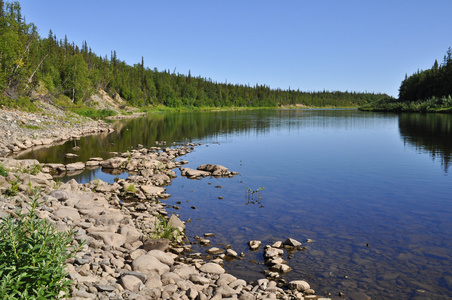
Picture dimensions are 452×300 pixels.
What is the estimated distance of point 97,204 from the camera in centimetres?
1638

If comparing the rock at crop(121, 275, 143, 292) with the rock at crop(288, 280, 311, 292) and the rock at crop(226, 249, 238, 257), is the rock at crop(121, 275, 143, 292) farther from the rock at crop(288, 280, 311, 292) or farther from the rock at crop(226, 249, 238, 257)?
the rock at crop(288, 280, 311, 292)

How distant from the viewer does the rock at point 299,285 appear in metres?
9.80

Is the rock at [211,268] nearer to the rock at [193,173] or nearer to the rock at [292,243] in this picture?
the rock at [292,243]

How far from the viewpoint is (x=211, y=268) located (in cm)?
1081

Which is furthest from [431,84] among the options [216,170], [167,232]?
[167,232]

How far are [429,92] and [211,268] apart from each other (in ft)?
510

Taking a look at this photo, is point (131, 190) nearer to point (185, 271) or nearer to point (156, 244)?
point (156, 244)

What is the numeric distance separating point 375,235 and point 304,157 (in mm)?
19509

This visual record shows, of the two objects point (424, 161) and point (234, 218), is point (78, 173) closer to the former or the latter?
point (234, 218)

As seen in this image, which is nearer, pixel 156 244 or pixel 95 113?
pixel 156 244

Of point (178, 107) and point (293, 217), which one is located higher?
point (178, 107)

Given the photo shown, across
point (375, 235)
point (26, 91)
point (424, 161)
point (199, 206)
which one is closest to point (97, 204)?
point (199, 206)

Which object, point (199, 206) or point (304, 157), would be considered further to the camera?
point (304, 157)

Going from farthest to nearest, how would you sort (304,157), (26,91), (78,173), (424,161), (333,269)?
(26,91) → (304,157) → (424,161) → (78,173) → (333,269)
